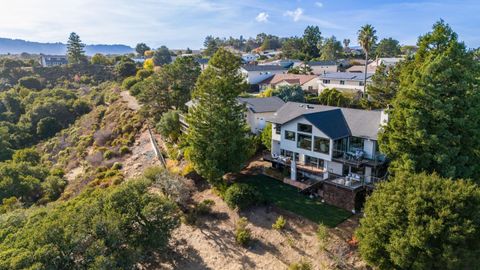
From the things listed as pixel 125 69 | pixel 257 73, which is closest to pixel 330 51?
pixel 257 73

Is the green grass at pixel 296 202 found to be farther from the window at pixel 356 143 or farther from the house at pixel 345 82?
the house at pixel 345 82

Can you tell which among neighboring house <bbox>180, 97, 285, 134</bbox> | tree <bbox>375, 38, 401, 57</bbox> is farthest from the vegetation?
tree <bbox>375, 38, 401, 57</bbox>

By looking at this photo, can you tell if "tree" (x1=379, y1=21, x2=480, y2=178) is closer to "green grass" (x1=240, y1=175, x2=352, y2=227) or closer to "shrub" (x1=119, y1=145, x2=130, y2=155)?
"green grass" (x1=240, y1=175, x2=352, y2=227)

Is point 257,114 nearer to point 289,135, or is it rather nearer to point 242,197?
point 289,135

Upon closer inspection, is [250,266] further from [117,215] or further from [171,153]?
[171,153]

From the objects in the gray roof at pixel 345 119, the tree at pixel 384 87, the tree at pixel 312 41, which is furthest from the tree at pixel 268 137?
the tree at pixel 312 41

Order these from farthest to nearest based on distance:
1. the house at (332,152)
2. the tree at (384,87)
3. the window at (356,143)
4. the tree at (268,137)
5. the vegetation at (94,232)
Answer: the tree at (384,87) → the tree at (268,137) → the window at (356,143) → the house at (332,152) → the vegetation at (94,232)
